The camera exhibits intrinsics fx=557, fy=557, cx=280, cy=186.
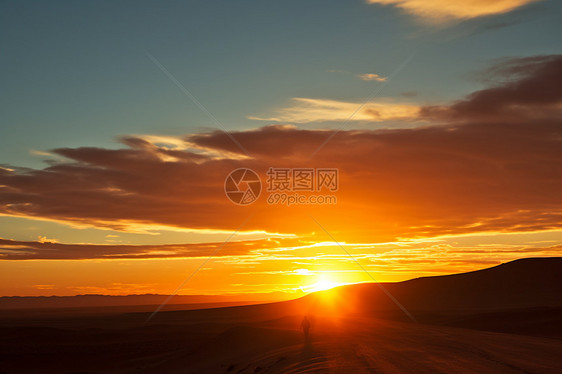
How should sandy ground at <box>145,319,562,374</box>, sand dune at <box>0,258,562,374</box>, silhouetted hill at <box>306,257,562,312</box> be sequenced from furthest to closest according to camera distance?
silhouetted hill at <box>306,257,562,312</box> → sand dune at <box>0,258,562,374</box> → sandy ground at <box>145,319,562,374</box>

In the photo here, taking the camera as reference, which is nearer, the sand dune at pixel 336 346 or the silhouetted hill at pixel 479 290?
the sand dune at pixel 336 346

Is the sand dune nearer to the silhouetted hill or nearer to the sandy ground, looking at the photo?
the sandy ground

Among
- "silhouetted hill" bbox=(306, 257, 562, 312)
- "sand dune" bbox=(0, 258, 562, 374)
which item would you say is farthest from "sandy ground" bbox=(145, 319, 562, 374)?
"silhouetted hill" bbox=(306, 257, 562, 312)

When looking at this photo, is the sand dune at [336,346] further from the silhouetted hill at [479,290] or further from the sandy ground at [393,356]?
the silhouetted hill at [479,290]

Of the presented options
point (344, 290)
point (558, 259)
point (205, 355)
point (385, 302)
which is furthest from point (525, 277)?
point (205, 355)

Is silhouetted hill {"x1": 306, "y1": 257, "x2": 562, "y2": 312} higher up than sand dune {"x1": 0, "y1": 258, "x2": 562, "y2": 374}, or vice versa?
silhouetted hill {"x1": 306, "y1": 257, "x2": 562, "y2": 312}

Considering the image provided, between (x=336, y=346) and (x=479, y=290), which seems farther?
(x=479, y=290)

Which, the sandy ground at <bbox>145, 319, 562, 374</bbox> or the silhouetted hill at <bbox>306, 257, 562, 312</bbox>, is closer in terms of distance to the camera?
the sandy ground at <bbox>145, 319, 562, 374</bbox>

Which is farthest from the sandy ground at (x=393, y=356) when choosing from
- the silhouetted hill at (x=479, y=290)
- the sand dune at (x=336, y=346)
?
the silhouetted hill at (x=479, y=290)

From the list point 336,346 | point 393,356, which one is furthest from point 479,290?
point 393,356

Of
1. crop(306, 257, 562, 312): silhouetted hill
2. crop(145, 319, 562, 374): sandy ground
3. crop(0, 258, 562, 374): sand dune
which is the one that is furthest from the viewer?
crop(306, 257, 562, 312): silhouetted hill

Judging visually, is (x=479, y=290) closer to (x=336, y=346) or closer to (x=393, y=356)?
(x=336, y=346)

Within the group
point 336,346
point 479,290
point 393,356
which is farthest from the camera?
point 479,290

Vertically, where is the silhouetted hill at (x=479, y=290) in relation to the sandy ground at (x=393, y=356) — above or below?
above
